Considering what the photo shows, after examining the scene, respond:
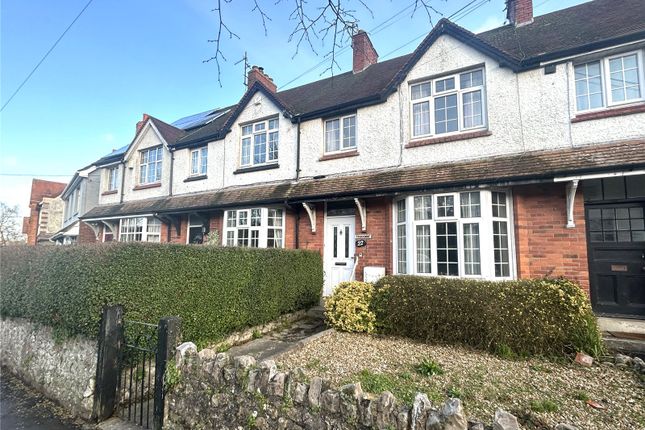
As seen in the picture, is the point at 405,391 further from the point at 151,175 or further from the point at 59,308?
the point at 151,175

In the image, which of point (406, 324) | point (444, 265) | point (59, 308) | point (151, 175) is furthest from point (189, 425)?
point (151, 175)

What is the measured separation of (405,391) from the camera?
4.06 meters

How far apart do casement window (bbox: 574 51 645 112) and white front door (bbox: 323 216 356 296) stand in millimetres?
6292

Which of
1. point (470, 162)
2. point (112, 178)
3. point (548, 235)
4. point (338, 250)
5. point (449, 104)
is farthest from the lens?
point (112, 178)

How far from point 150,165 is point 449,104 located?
1394 centimetres

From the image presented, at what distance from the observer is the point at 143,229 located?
1469 cm

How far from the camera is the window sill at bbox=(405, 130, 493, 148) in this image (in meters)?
8.26

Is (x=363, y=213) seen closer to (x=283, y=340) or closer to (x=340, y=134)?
(x=340, y=134)

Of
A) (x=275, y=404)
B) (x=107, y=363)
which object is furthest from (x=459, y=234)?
(x=107, y=363)

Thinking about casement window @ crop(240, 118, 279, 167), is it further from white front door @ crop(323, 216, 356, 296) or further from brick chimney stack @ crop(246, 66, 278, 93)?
white front door @ crop(323, 216, 356, 296)

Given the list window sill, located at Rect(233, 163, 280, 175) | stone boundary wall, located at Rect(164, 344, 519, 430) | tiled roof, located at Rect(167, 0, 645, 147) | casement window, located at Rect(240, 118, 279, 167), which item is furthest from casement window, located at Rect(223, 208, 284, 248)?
stone boundary wall, located at Rect(164, 344, 519, 430)

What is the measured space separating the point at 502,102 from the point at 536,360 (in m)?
5.96

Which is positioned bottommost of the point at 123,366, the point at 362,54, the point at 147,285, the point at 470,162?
the point at 123,366

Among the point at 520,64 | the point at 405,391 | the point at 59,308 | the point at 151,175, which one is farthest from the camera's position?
the point at 151,175
